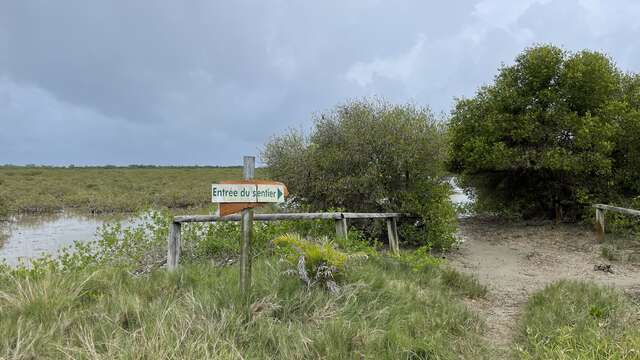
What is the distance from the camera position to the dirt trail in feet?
22.1

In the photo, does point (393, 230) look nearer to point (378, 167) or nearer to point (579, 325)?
point (378, 167)

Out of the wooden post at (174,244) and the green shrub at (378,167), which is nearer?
the wooden post at (174,244)

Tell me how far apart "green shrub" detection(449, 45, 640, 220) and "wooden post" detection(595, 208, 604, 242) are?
1.24 meters

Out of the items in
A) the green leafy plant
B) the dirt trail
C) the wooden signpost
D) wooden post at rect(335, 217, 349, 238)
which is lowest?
the dirt trail

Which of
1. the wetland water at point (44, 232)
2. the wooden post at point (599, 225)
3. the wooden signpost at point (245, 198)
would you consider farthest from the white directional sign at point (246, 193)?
the wooden post at point (599, 225)

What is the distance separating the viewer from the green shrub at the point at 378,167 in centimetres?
1063

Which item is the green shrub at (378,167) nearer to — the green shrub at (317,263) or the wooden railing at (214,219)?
the wooden railing at (214,219)

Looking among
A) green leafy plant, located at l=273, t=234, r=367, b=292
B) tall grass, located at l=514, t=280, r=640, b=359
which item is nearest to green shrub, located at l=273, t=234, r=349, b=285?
green leafy plant, located at l=273, t=234, r=367, b=292

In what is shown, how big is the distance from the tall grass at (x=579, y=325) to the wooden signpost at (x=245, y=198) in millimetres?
2847

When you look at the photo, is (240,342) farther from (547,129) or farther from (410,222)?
(547,129)

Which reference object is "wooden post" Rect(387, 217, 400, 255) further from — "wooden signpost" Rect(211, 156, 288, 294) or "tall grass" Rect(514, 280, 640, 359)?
"wooden signpost" Rect(211, 156, 288, 294)

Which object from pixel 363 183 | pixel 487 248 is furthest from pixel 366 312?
pixel 487 248

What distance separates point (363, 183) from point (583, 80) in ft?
24.2

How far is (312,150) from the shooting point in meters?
11.2
